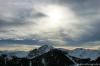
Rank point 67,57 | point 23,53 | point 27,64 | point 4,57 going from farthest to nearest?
point 23,53 → point 4,57 → point 27,64 → point 67,57

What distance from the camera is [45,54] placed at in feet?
281

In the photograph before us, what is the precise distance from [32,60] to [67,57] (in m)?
10.9

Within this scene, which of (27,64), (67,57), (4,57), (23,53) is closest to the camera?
(67,57)

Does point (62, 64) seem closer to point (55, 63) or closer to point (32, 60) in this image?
point (55, 63)

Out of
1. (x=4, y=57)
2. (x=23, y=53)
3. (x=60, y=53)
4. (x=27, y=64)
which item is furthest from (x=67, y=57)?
(x=23, y=53)

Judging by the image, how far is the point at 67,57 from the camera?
83250 millimetres

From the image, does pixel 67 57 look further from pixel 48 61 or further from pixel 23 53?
pixel 23 53

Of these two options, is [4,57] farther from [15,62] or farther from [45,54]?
[45,54]

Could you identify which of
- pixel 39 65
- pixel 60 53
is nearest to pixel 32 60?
pixel 39 65

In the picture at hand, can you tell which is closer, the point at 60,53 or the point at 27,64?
the point at 60,53

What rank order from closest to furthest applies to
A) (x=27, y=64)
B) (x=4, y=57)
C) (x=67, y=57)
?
(x=67, y=57) < (x=27, y=64) < (x=4, y=57)

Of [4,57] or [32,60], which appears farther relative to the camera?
[4,57]

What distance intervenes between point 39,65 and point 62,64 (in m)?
6.96

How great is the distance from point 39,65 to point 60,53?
736 cm
